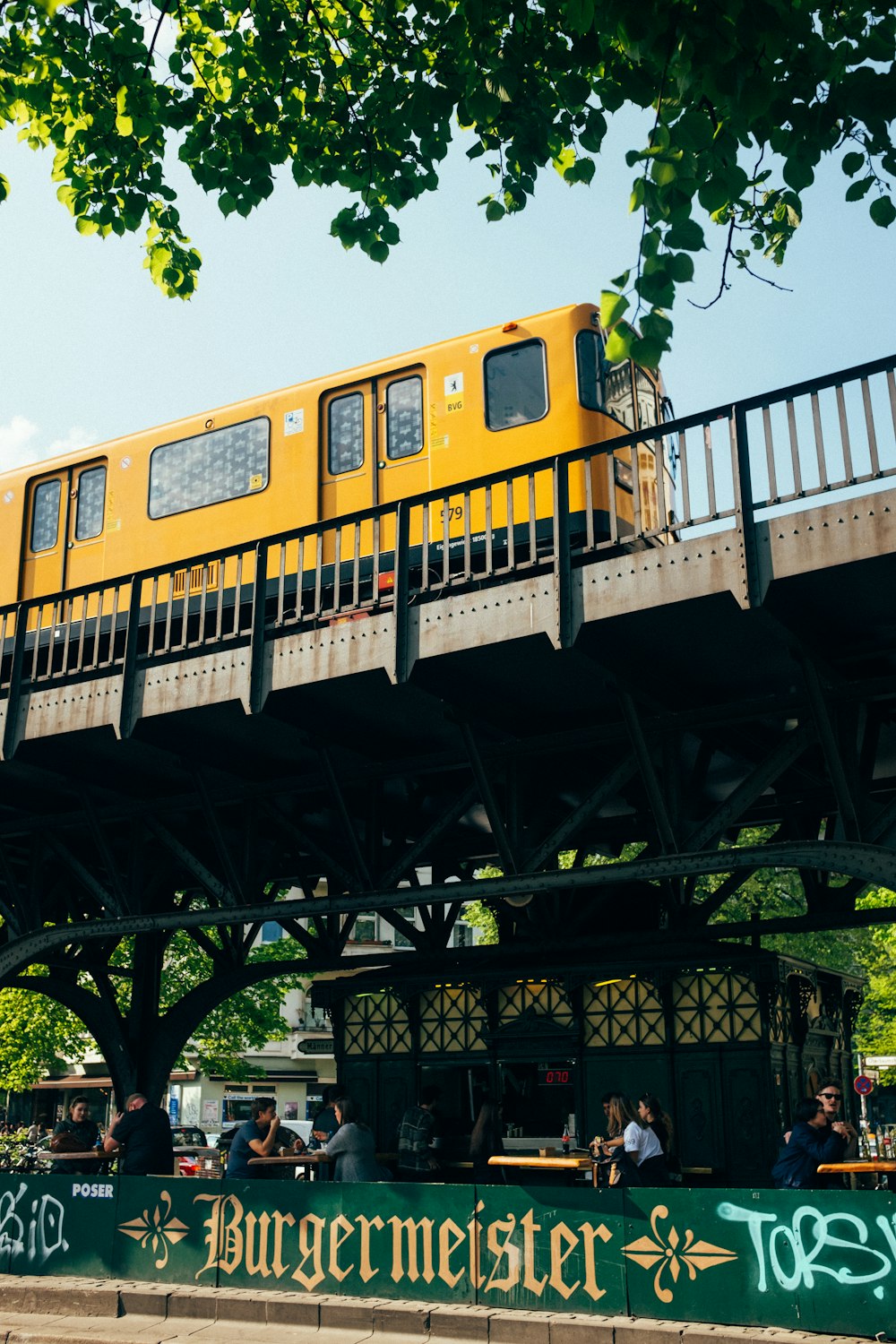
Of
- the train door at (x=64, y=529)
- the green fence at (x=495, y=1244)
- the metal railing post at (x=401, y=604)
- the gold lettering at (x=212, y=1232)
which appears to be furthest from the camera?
the train door at (x=64, y=529)

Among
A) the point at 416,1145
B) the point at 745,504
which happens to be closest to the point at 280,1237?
the point at 416,1145

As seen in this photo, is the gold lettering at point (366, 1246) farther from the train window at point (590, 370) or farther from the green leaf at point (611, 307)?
the train window at point (590, 370)

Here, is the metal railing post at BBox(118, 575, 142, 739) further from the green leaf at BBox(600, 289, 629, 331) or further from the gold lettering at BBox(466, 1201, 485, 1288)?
the green leaf at BBox(600, 289, 629, 331)

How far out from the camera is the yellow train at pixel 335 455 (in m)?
13.3

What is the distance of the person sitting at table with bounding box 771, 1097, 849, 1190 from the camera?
9758 mm

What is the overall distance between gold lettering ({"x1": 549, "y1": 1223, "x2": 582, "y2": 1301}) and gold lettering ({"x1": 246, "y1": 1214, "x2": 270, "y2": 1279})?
8.20 ft

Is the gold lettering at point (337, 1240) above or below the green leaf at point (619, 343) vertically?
below

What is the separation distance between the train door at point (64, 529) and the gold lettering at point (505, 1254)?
31.8 feet

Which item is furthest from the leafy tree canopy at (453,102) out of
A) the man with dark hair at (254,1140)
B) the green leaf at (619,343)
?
the man with dark hair at (254,1140)

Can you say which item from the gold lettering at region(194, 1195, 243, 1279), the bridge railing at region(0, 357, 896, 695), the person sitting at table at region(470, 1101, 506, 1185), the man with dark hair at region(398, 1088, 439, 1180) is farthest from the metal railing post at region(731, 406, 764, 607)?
the person sitting at table at region(470, 1101, 506, 1185)

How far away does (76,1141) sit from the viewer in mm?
14430

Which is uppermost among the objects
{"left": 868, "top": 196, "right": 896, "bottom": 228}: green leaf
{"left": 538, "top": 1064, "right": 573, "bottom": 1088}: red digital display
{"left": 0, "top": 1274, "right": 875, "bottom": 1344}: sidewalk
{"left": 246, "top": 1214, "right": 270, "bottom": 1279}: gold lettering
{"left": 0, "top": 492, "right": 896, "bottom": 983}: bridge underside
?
{"left": 868, "top": 196, "right": 896, "bottom": 228}: green leaf

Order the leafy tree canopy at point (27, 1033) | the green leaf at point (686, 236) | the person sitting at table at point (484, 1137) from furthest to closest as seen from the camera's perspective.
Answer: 1. the leafy tree canopy at point (27, 1033)
2. the person sitting at table at point (484, 1137)
3. the green leaf at point (686, 236)

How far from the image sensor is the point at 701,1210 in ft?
28.6
